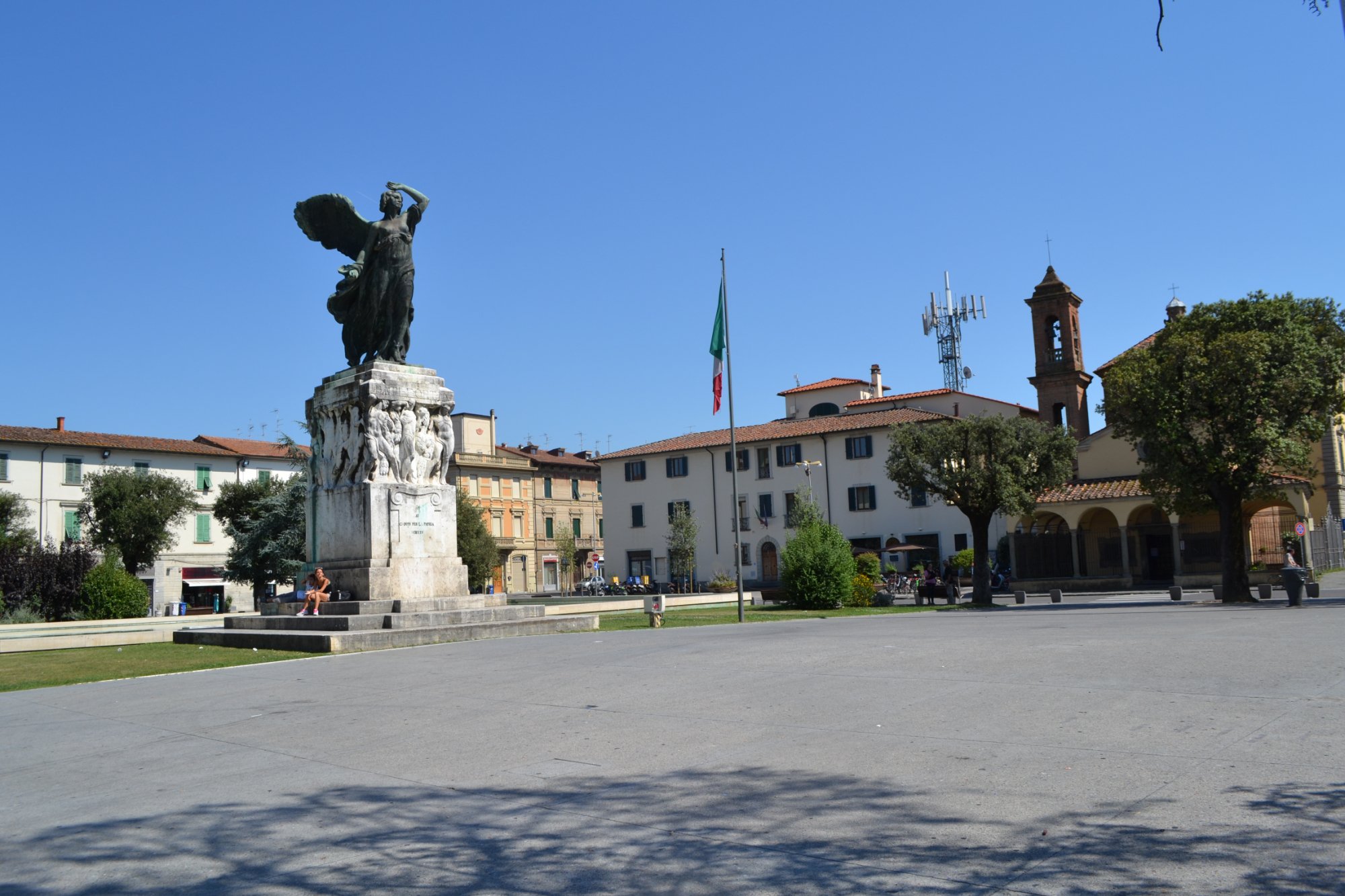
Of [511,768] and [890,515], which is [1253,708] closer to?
[511,768]

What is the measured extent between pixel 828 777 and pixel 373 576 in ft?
42.9

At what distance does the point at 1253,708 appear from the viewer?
301 inches

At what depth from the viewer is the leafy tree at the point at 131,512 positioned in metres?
49.7

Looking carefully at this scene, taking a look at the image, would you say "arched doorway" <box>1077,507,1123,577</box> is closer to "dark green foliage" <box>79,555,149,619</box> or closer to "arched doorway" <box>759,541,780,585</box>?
"arched doorway" <box>759,541,780,585</box>

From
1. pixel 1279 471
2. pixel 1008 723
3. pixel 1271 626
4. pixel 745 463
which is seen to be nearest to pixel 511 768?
pixel 1008 723

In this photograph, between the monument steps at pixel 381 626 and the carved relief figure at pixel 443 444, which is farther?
the carved relief figure at pixel 443 444

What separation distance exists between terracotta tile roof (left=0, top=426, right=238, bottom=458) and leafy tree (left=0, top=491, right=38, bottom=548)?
151 inches

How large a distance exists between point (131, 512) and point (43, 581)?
68.5 feet

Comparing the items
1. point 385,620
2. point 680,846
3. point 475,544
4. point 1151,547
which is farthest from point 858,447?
point 680,846

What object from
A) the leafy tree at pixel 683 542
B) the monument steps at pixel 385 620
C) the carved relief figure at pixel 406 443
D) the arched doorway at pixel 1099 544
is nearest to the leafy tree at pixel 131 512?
the leafy tree at pixel 683 542

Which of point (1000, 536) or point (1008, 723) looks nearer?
point (1008, 723)

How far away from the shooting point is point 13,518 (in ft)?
166

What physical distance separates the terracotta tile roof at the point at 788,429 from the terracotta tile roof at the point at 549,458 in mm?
9458

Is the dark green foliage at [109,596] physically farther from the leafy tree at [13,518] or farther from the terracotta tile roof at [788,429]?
the terracotta tile roof at [788,429]
